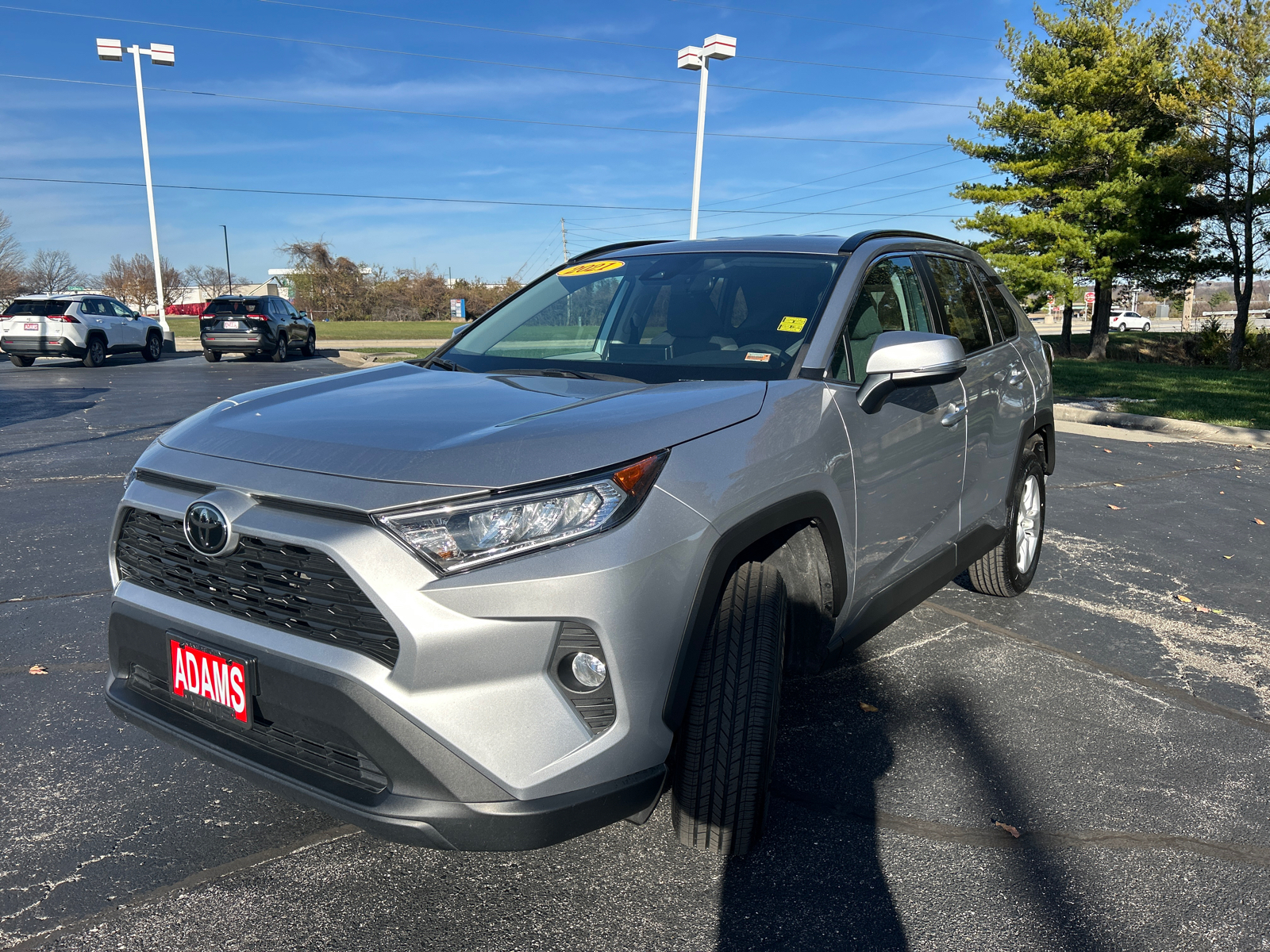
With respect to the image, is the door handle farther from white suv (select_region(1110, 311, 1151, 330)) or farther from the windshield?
white suv (select_region(1110, 311, 1151, 330))

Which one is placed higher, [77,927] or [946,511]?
[946,511]

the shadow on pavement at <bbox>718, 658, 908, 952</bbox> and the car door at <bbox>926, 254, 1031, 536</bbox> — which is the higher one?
the car door at <bbox>926, 254, 1031, 536</bbox>

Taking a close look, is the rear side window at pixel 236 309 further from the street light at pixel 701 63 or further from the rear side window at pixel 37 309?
the street light at pixel 701 63

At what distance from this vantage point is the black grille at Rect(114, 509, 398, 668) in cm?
204

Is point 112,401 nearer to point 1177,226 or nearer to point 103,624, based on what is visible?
point 103,624

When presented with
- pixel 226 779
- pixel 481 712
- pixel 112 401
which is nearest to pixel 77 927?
pixel 226 779

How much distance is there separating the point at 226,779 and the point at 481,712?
4.82 ft

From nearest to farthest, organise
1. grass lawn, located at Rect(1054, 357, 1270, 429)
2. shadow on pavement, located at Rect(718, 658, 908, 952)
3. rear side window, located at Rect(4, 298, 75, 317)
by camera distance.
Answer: shadow on pavement, located at Rect(718, 658, 908, 952) → grass lawn, located at Rect(1054, 357, 1270, 429) → rear side window, located at Rect(4, 298, 75, 317)

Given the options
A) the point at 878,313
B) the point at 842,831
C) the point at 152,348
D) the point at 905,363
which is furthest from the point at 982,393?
the point at 152,348

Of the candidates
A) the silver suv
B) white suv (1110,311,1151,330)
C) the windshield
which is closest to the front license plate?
the silver suv

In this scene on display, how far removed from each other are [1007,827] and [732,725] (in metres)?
1.06

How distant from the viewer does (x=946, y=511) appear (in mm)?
3703

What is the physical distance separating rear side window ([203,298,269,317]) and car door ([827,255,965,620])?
2179 centimetres

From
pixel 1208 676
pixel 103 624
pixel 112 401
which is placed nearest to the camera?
pixel 1208 676
